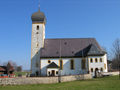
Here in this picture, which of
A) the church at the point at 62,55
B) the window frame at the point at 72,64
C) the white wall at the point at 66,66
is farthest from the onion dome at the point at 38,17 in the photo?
the window frame at the point at 72,64

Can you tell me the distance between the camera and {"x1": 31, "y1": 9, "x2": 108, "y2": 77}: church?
123 feet

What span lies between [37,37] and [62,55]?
973cm

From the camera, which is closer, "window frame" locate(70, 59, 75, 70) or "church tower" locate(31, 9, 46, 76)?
"window frame" locate(70, 59, 75, 70)

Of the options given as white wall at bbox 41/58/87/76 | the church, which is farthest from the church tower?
white wall at bbox 41/58/87/76

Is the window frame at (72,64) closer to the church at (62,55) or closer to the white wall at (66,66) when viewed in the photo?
the church at (62,55)

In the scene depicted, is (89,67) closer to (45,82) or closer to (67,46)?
(67,46)

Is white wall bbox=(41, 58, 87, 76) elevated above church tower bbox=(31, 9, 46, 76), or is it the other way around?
church tower bbox=(31, 9, 46, 76)

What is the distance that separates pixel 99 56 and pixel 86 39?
33.0 ft

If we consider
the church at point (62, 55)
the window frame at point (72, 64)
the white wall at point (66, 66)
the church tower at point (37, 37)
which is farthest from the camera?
Answer: the church tower at point (37, 37)

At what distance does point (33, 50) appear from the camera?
43656 mm

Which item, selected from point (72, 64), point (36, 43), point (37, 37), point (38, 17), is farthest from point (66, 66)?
point (38, 17)

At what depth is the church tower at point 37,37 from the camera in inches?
1680

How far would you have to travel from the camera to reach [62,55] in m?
42.5

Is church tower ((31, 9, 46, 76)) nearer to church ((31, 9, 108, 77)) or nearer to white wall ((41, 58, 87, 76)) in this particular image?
church ((31, 9, 108, 77))
